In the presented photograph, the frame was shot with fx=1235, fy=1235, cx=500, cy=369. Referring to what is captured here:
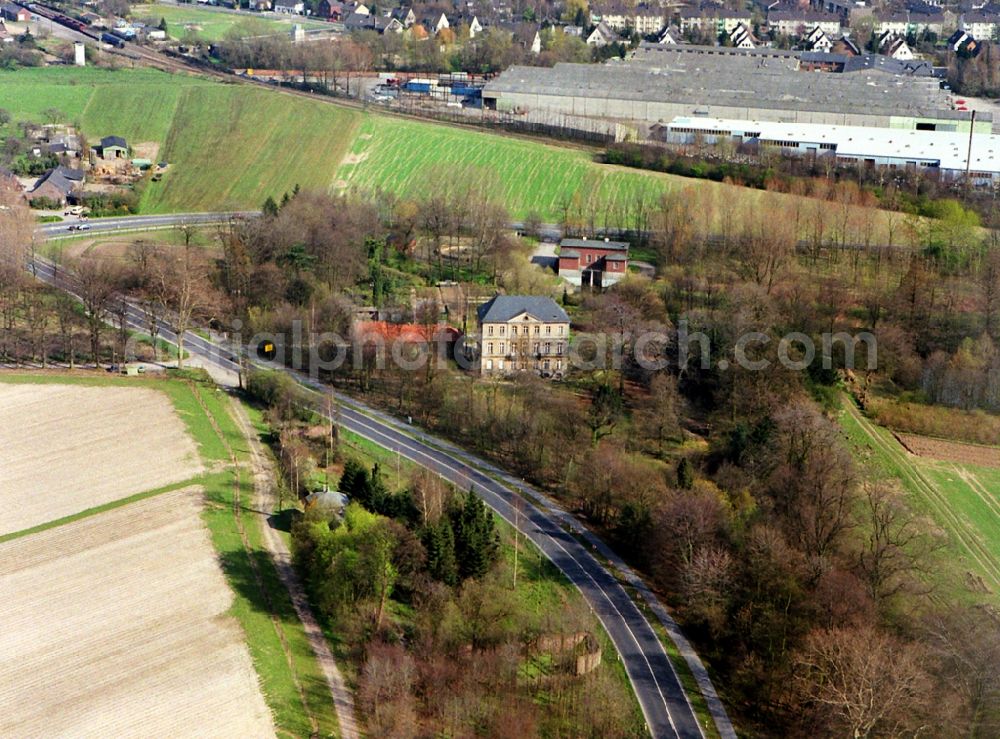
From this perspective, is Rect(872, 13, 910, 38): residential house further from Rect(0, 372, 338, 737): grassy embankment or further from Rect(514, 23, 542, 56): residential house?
Result: Rect(0, 372, 338, 737): grassy embankment

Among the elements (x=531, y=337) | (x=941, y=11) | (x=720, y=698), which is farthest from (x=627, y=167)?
(x=941, y=11)

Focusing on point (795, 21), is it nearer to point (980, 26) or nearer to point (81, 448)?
point (980, 26)

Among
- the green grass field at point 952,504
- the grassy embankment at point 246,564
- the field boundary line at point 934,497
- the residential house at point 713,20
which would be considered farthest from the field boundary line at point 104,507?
the residential house at point 713,20

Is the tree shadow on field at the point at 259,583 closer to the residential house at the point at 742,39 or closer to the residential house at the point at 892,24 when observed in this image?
the residential house at the point at 742,39

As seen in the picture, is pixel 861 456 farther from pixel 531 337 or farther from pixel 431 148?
pixel 431 148

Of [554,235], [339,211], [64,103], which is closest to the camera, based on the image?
[339,211]

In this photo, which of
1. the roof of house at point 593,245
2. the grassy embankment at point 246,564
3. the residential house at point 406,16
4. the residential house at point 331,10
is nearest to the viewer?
the grassy embankment at point 246,564

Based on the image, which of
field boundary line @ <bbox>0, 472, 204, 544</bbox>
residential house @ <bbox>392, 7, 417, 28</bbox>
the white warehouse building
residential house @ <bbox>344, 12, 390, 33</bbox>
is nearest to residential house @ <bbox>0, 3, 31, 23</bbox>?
residential house @ <bbox>344, 12, 390, 33</bbox>
